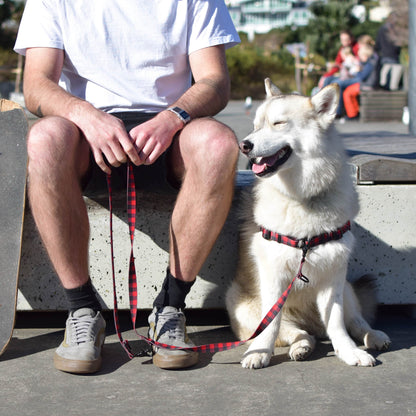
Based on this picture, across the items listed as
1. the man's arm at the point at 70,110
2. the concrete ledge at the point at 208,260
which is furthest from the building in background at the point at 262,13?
the man's arm at the point at 70,110

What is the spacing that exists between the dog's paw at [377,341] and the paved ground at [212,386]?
4cm

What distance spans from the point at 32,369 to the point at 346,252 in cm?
143

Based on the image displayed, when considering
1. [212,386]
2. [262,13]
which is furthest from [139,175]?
[262,13]

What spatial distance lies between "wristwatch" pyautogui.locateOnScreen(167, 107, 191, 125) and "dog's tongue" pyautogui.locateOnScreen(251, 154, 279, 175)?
0.40 metres

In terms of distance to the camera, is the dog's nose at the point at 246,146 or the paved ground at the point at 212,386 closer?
the paved ground at the point at 212,386

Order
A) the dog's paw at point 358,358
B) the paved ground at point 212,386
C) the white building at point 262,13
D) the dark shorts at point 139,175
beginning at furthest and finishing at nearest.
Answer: the white building at point 262,13, the dark shorts at point 139,175, the dog's paw at point 358,358, the paved ground at point 212,386

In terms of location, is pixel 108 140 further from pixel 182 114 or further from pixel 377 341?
pixel 377 341

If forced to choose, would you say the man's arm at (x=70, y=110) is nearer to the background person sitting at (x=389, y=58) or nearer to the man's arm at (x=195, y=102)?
the man's arm at (x=195, y=102)

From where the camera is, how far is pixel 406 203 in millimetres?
3391

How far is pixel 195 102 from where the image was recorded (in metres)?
3.01

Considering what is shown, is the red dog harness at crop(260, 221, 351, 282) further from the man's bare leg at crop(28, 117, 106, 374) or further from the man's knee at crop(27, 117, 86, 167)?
the man's knee at crop(27, 117, 86, 167)

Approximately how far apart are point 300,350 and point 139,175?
43.3 inches

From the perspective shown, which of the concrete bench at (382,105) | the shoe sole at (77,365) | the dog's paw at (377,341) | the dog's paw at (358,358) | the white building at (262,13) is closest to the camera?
the shoe sole at (77,365)

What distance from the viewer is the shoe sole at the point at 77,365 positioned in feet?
8.76
